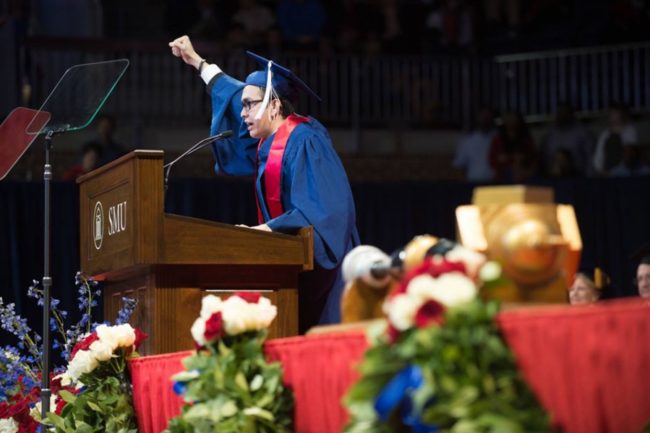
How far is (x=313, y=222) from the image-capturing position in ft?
14.1

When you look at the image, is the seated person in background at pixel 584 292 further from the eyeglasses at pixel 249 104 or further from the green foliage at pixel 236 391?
the green foliage at pixel 236 391

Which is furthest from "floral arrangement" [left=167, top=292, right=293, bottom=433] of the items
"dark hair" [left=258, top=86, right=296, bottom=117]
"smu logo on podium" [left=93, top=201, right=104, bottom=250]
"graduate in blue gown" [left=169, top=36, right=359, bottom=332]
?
"dark hair" [left=258, top=86, right=296, bottom=117]

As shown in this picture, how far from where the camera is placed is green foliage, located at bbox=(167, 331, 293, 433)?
2.99 metres

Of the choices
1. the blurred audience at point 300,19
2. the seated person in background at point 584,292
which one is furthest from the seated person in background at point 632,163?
the seated person in background at point 584,292

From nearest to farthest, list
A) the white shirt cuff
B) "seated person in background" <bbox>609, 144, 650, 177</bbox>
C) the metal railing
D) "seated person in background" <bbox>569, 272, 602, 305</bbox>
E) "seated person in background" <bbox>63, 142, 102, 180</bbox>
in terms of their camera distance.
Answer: the white shirt cuff < "seated person in background" <bbox>569, 272, 602, 305</bbox> < "seated person in background" <bbox>63, 142, 102, 180</bbox> < "seated person in background" <bbox>609, 144, 650, 177</bbox> < the metal railing

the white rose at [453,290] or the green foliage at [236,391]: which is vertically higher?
the white rose at [453,290]

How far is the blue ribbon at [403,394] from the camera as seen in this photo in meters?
2.31

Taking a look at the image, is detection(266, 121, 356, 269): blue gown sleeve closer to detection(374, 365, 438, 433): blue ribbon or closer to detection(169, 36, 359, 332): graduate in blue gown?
detection(169, 36, 359, 332): graduate in blue gown

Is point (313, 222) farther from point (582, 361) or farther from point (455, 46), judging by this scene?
point (455, 46)

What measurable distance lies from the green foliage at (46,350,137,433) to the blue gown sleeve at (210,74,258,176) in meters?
1.09

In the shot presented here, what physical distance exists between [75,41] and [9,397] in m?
6.45

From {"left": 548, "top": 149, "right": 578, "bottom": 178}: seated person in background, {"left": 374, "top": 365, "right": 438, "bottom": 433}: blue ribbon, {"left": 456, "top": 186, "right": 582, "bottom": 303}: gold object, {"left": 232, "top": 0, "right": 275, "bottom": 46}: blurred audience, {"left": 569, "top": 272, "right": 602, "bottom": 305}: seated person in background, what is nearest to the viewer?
{"left": 374, "top": 365, "right": 438, "bottom": 433}: blue ribbon

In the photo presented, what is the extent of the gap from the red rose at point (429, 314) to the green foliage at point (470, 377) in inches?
0.7

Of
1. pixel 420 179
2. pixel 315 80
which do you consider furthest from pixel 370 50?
pixel 420 179
